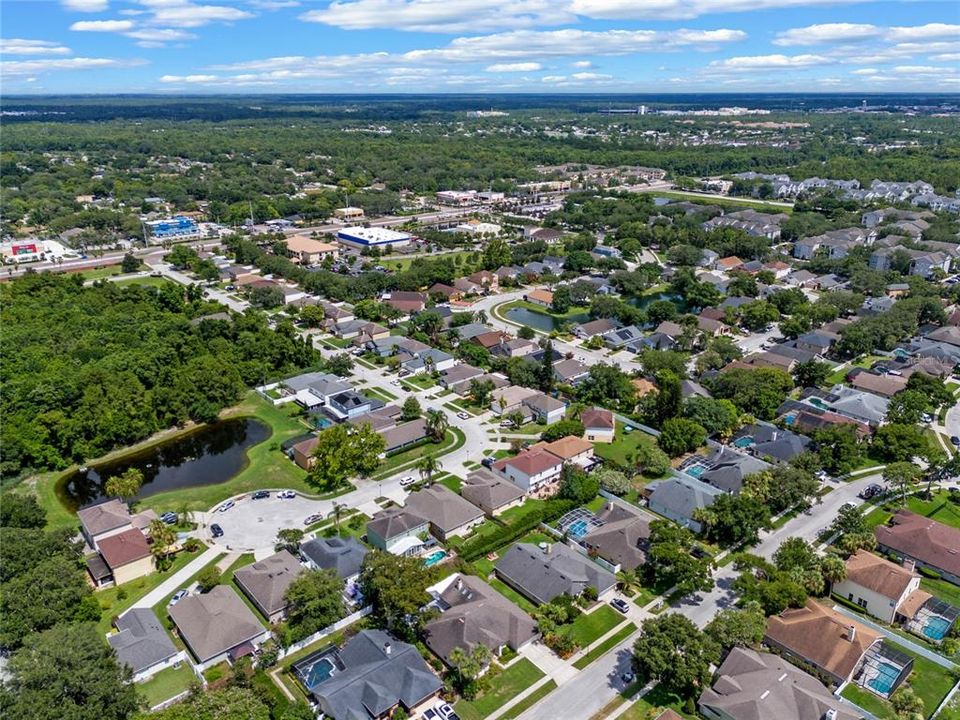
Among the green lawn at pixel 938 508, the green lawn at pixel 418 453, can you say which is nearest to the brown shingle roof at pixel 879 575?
the green lawn at pixel 938 508

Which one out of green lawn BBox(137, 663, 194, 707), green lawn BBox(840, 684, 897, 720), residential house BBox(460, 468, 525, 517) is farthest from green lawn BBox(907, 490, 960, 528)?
green lawn BBox(137, 663, 194, 707)

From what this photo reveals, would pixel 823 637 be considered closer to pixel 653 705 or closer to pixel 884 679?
pixel 884 679

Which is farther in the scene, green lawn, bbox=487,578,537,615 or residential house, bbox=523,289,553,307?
residential house, bbox=523,289,553,307

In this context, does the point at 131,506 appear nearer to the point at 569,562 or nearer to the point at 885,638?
the point at 569,562

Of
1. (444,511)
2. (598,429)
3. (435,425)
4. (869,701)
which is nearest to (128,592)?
(444,511)

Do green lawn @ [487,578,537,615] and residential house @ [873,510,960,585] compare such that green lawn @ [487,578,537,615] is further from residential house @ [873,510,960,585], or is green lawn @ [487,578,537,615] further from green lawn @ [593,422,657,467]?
residential house @ [873,510,960,585]

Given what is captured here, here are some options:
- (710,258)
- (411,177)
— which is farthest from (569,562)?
(411,177)
